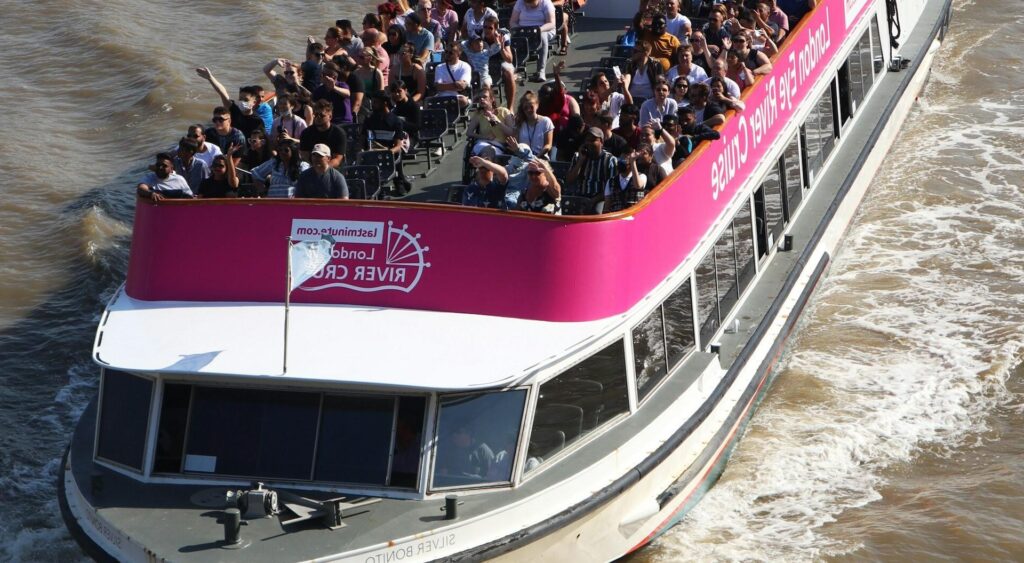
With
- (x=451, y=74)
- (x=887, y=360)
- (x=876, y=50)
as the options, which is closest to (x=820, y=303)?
(x=887, y=360)

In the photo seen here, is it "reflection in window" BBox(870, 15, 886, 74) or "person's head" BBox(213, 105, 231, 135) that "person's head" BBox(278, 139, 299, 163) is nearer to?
"person's head" BBox(213, 105, 231, 135)

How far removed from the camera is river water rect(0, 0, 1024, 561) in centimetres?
1116

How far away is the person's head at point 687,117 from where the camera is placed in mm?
11718

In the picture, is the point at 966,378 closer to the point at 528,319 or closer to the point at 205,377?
the point at 528,319

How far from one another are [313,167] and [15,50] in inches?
624

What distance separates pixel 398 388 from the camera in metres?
8.73

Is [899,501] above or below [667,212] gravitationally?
below

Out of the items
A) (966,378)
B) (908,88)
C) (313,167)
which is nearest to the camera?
(313,167)

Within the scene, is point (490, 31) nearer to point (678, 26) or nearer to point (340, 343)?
point (678, 26)

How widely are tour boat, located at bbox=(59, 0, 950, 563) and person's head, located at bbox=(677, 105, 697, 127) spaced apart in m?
0.87

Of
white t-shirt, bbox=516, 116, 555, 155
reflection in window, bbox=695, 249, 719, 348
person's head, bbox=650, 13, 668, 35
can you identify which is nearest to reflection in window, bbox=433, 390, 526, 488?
reflection in window, bbox=695, 249, 719, 348

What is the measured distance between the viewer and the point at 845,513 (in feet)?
36.6

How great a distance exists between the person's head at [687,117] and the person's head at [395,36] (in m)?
4.19

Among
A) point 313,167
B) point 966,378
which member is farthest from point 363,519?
point 966,378
